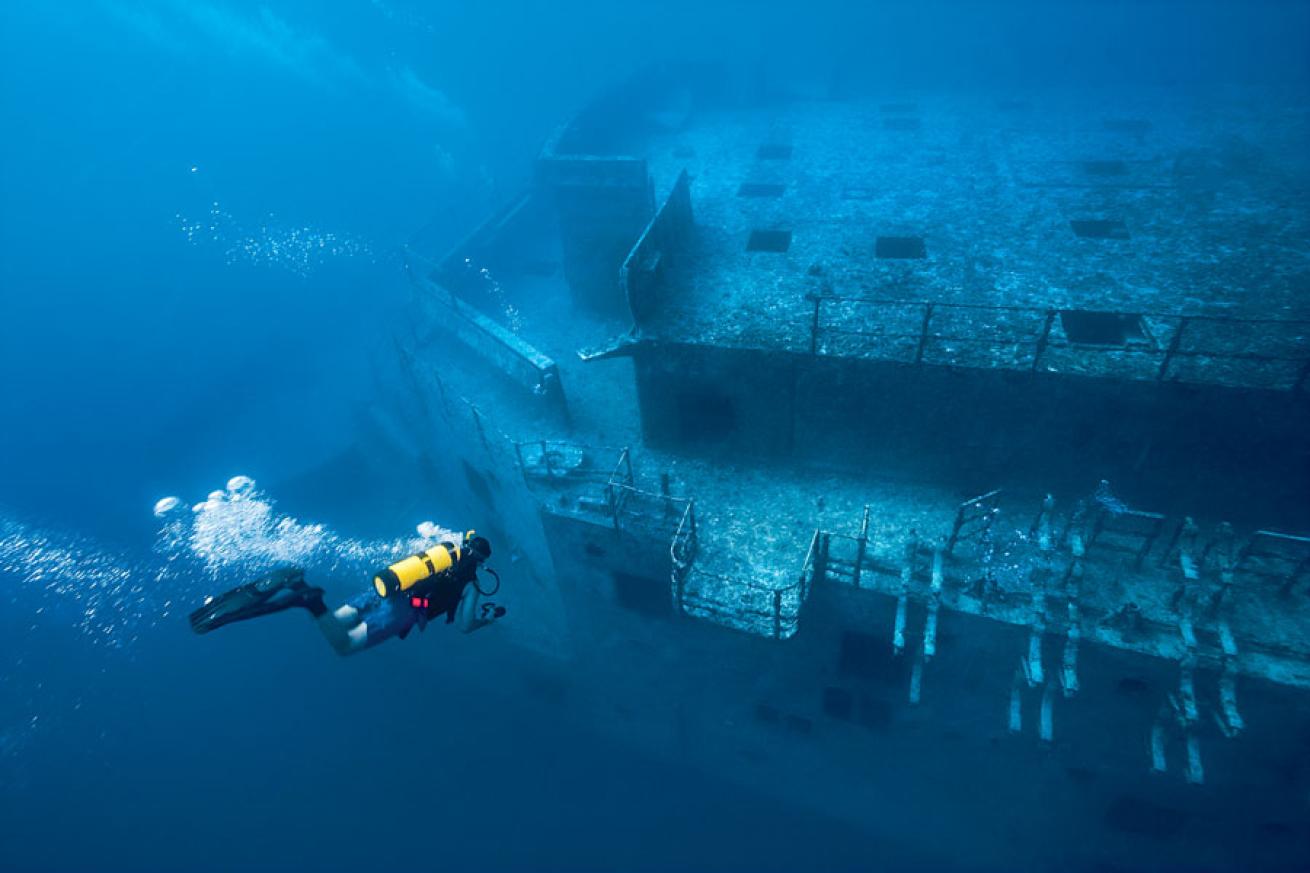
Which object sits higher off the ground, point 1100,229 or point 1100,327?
point 1100,229

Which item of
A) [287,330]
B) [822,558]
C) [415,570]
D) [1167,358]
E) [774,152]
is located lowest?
[822,558]

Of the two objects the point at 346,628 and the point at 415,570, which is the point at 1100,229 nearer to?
the point at 415,570

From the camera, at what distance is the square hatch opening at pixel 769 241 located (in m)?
17.4

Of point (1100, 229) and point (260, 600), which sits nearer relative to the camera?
point (260, 600)

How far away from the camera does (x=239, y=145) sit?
45062 mm

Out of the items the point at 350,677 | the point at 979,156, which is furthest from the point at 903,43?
the point at 350,677

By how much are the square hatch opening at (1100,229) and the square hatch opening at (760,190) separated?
8.46 meters

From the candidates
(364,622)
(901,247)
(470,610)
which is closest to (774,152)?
(901,247)

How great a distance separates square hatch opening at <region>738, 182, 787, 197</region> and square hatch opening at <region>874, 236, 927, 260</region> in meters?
4.61

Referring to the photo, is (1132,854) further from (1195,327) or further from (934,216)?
(934,216)

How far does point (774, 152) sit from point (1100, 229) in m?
11.4

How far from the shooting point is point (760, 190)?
2069 cm

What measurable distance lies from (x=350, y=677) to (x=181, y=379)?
2429 cm

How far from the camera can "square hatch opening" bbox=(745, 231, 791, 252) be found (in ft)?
57.2
